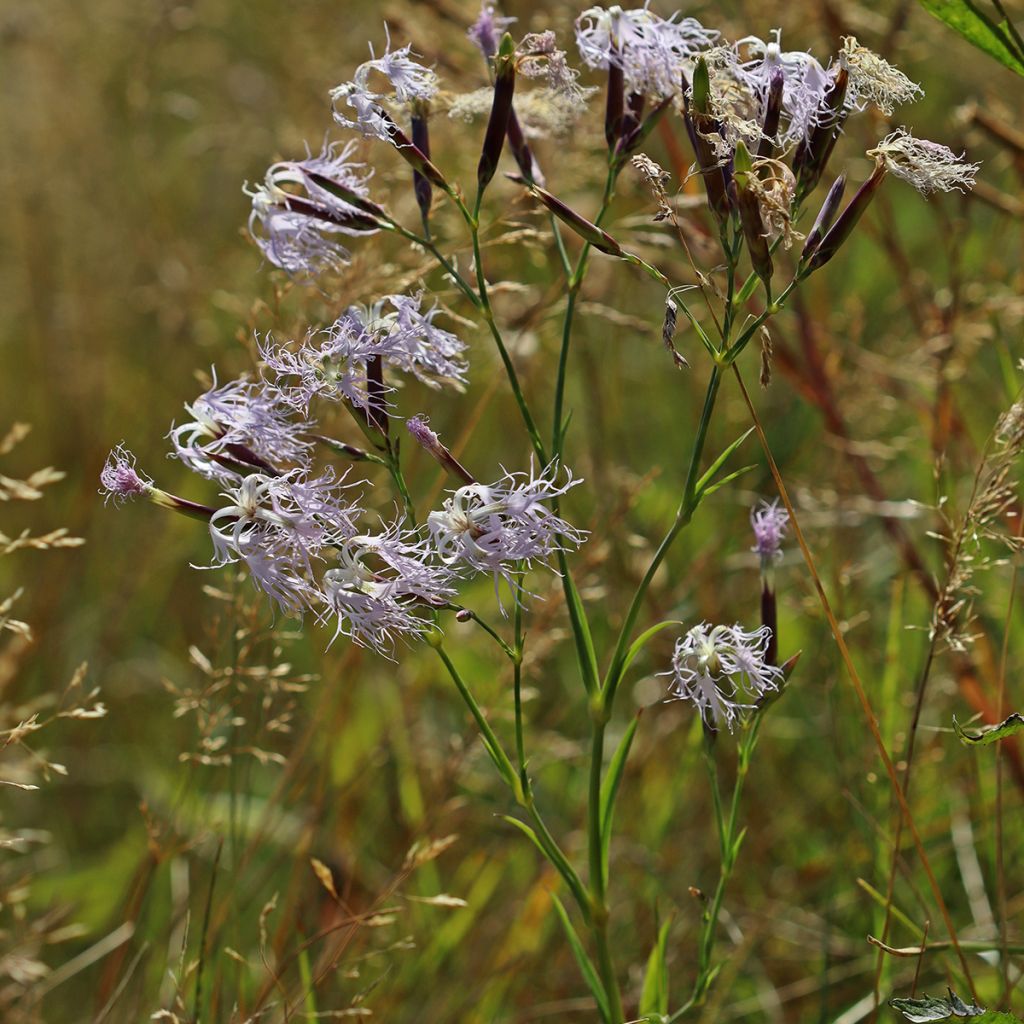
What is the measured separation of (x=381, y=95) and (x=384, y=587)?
543 mm

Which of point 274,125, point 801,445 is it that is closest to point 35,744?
point 801,445

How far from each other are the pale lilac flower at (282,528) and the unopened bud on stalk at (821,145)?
1.84ft

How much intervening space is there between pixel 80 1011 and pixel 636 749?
1.18m

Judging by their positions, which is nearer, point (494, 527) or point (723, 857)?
point (494, 527)

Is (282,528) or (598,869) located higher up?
(282,528)

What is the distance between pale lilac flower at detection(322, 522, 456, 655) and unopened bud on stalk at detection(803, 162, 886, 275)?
1.52ft

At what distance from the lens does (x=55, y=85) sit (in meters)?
3.53

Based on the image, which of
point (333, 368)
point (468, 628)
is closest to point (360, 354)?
point (333, 368)

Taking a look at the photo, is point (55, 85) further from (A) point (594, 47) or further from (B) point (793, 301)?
(A) point (594, 47)

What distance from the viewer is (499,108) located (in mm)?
1249

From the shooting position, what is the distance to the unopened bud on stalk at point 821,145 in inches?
46.6

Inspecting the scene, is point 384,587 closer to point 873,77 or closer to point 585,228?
point 585,228

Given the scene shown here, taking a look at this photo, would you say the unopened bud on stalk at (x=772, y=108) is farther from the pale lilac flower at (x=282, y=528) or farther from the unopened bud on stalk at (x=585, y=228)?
the pale lilac flower at (x=282, y=528)

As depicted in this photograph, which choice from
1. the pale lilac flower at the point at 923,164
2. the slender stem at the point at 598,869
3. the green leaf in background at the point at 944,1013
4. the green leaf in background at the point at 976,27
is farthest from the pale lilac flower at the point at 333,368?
the green leaf in background at the point at 944,1013
